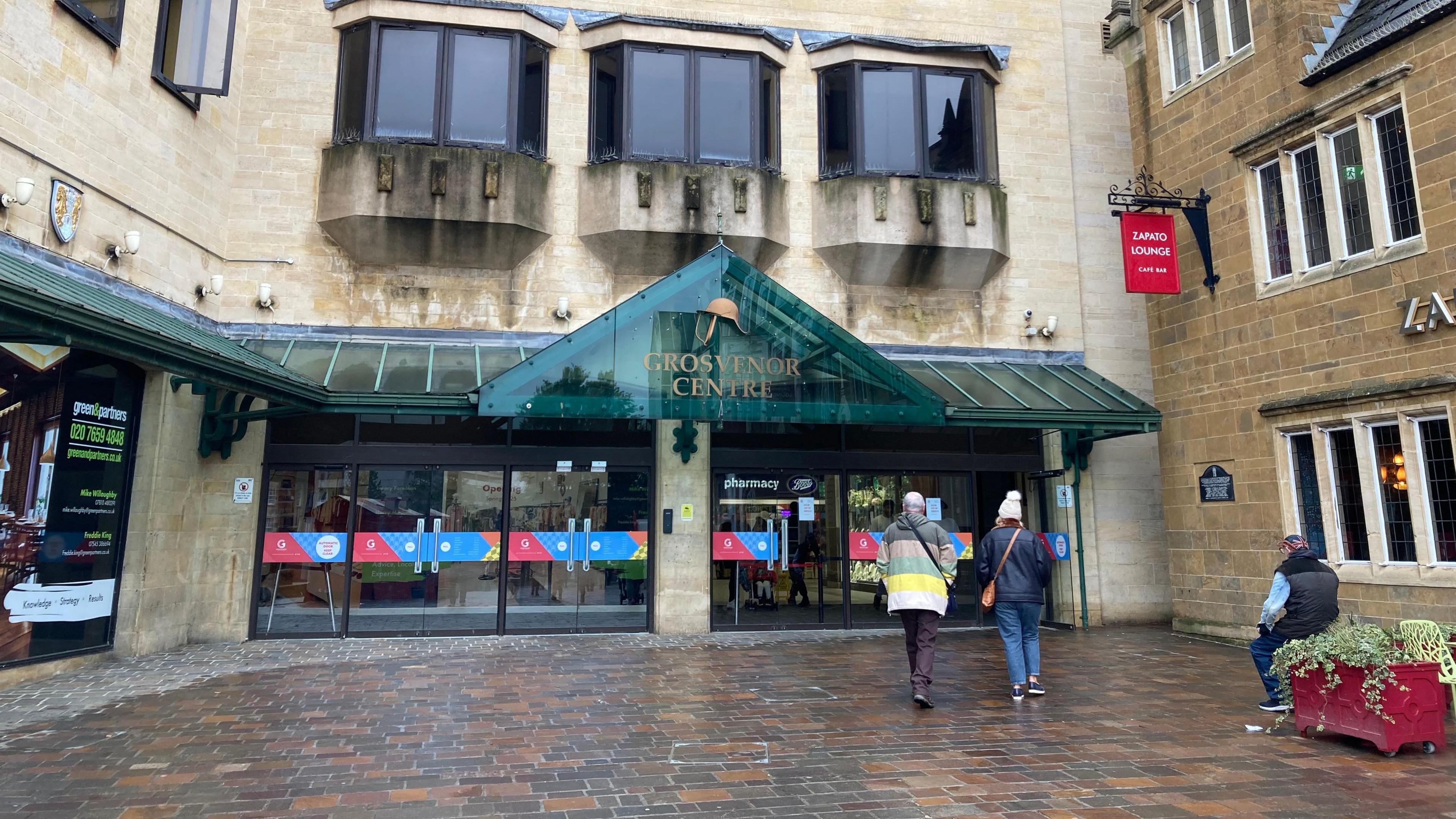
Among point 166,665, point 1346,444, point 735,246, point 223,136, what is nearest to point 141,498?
point 166,665

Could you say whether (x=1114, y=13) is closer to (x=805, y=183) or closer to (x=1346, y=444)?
(x=805, y=183)

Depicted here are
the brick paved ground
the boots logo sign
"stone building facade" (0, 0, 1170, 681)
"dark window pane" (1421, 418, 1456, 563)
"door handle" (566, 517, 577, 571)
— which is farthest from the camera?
"door handle" (566, 517, 577, 571)

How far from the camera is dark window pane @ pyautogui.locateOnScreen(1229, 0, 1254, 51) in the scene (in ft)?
39.1

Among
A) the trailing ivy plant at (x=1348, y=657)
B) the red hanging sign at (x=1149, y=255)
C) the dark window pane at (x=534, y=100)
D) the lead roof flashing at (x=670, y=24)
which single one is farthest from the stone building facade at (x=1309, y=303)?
the dark window pane at (x=534, y=100)

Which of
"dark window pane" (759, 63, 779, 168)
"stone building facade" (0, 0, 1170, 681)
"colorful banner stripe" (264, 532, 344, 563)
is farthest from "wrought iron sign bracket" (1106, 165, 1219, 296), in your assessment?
"colorful banner stripe" (264, 532, 344, 563)

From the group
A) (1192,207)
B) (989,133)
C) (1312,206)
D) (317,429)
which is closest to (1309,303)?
(1312,206)

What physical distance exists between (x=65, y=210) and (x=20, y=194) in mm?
661

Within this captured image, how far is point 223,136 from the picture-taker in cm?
1188

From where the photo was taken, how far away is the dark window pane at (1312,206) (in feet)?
35.4

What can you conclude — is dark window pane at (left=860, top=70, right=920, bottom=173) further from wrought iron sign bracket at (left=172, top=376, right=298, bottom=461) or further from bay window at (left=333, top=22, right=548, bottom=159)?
wrought iron sign bracket at (left=172, top=376, right=298, bottom=461)

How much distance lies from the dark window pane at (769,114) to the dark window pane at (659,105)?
1.20 m

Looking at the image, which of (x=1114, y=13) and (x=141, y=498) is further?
(x=1114, y=13)

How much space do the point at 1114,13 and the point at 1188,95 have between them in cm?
253

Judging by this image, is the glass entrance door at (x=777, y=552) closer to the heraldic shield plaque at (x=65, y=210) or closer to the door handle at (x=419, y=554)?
the door handle at (x=419, y=554)
